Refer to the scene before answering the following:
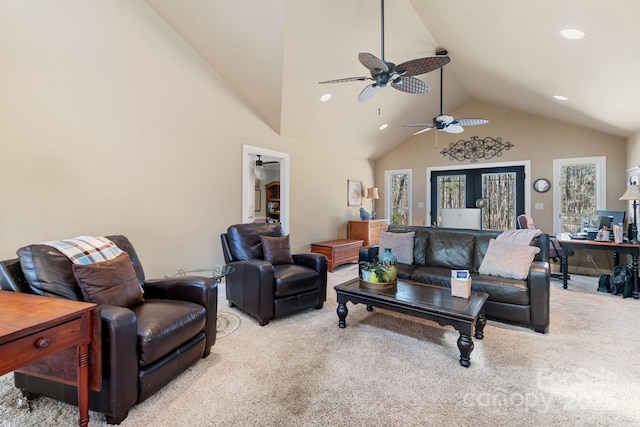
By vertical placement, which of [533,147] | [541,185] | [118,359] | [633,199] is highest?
[533,147]

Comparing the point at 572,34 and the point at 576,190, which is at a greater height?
the point at 572,34

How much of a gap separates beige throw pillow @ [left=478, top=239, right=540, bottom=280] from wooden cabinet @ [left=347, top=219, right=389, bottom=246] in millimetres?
3194

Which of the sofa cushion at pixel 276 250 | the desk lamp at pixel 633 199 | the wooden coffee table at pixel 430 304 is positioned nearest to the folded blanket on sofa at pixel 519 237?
the wooden coffee table at pixel 430 304

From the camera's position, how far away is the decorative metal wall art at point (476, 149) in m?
6.34

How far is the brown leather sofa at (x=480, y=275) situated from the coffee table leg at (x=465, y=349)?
98 centimetres

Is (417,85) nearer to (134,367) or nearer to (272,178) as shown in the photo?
(134,367)

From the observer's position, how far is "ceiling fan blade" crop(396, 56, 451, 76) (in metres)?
2.58

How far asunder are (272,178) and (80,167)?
5.49 metres

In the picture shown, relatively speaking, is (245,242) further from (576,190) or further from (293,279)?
(576,190)

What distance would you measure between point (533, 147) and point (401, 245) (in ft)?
13.7

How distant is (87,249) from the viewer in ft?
6.78

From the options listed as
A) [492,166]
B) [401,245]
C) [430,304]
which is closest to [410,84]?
[401,245]

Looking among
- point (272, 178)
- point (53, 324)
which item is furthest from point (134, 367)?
point (272, 178)

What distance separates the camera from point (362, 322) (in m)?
3.04
